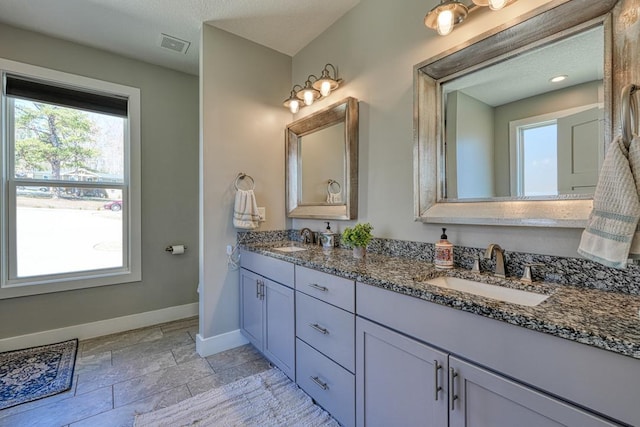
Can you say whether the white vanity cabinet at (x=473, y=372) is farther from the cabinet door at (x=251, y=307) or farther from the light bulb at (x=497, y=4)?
the light bulb at (x=497, y=4)

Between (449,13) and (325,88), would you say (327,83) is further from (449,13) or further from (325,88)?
(449,13)

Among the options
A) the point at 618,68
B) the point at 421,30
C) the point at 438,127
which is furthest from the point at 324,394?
the point at 421,30

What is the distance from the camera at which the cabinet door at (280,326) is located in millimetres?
1855

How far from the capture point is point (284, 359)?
6.31 ft

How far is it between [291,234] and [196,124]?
168 centimetres

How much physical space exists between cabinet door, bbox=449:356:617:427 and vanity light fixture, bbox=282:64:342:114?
6.55ft

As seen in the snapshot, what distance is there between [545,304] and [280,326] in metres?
1.51

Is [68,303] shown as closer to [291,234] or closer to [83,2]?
[291,234]

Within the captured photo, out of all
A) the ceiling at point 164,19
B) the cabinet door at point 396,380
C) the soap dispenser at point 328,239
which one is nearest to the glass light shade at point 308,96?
the ceiling at point 164,19

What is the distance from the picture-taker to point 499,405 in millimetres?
905

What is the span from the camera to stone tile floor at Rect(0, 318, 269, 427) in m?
1.67

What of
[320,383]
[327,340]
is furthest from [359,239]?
[320,383]

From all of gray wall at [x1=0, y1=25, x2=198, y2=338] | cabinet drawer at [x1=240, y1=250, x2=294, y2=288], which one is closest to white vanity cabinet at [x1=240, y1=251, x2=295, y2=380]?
cabinet drawer at [x1=240, y1=250, x2=294, y2=288]

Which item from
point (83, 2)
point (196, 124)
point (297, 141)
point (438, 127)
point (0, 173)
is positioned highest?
point (83, 2)
